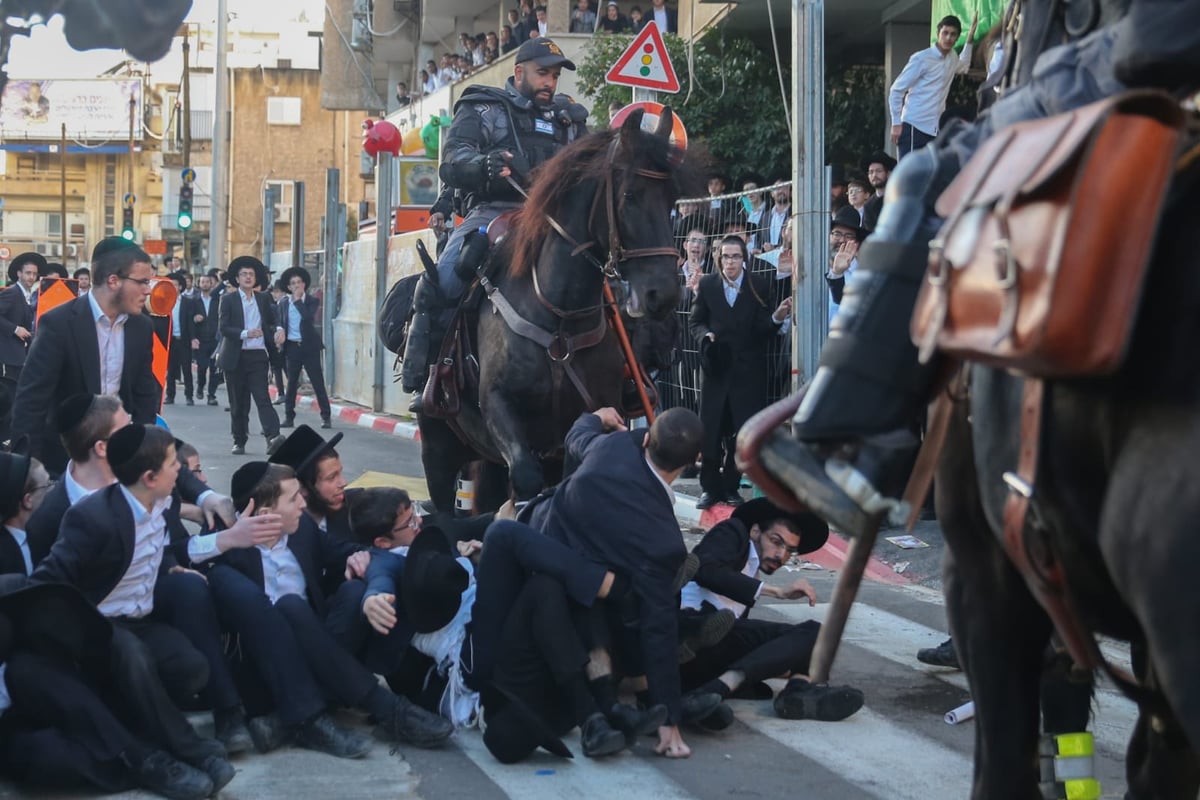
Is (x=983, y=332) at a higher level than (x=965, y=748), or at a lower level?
higher

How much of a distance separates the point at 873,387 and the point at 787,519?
3.87 metres

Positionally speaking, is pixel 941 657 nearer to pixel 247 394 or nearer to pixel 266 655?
pixel 266 655

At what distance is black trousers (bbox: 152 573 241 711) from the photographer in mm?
5668

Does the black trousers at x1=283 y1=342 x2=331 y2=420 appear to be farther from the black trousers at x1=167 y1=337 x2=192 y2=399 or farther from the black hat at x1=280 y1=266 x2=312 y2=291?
the black trousers at x1=167 y1=337 x2=192 y2=399

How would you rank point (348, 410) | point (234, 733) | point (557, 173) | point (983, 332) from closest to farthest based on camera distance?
point (983, 332), point (234, 733), point (557, 173), point (348, 410)

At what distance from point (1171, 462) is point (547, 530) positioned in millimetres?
4101

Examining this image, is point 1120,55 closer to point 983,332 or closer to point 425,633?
point 983,332

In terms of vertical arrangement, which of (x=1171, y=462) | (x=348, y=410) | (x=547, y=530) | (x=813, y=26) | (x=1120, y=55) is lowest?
(x=348, y=410)

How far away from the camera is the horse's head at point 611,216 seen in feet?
25.2

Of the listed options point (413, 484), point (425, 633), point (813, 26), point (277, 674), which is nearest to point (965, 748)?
point (425, 633)

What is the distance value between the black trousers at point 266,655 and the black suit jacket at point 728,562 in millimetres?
1636

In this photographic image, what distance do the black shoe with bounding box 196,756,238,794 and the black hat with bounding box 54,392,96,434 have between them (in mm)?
1466

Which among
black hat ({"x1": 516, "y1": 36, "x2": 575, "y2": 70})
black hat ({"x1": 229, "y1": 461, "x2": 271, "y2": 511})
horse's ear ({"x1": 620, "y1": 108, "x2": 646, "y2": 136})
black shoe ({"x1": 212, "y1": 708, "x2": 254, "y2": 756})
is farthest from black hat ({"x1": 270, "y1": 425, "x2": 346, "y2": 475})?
black hat ({"x1": 516, "y1": 36, "x2": 575, "y2": 70})

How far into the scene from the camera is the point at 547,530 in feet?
20.2
